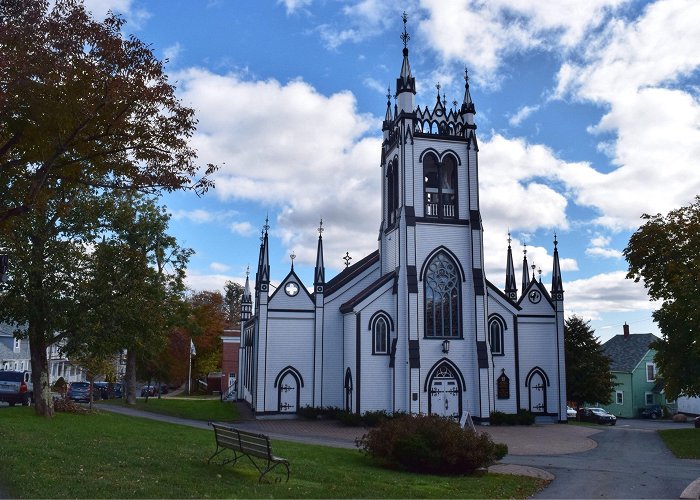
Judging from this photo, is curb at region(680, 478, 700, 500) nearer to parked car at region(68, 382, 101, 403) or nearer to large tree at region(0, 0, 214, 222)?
large tree at region(0, 0, 214, 222)

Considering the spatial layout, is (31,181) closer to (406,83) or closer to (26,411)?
(26,411)

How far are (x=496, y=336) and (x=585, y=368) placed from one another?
9593mm

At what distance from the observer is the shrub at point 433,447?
15688 millimetres

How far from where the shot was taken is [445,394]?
34.1m

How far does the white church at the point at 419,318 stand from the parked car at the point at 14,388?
38.8ft

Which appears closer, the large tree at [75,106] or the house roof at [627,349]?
the large tree at [75,106]

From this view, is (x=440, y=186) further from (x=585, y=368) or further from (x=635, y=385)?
(x=635, y=385)

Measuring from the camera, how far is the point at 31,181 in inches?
504

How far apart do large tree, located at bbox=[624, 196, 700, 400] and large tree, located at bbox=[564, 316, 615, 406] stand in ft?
38.5

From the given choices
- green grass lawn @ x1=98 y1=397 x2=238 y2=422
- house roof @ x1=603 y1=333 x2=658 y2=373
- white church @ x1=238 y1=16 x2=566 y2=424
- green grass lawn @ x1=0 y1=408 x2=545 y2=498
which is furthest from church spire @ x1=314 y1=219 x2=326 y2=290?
house roof @ x1=603 y1=333 x2=658 y2=373

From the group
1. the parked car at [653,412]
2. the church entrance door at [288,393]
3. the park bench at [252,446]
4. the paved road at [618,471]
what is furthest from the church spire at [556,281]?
the park bench at [252,446]

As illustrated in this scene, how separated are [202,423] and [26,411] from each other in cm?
854

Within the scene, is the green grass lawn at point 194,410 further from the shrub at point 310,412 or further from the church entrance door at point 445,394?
the church entrance door at point 445,394

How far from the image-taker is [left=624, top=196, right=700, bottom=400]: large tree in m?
27.2
